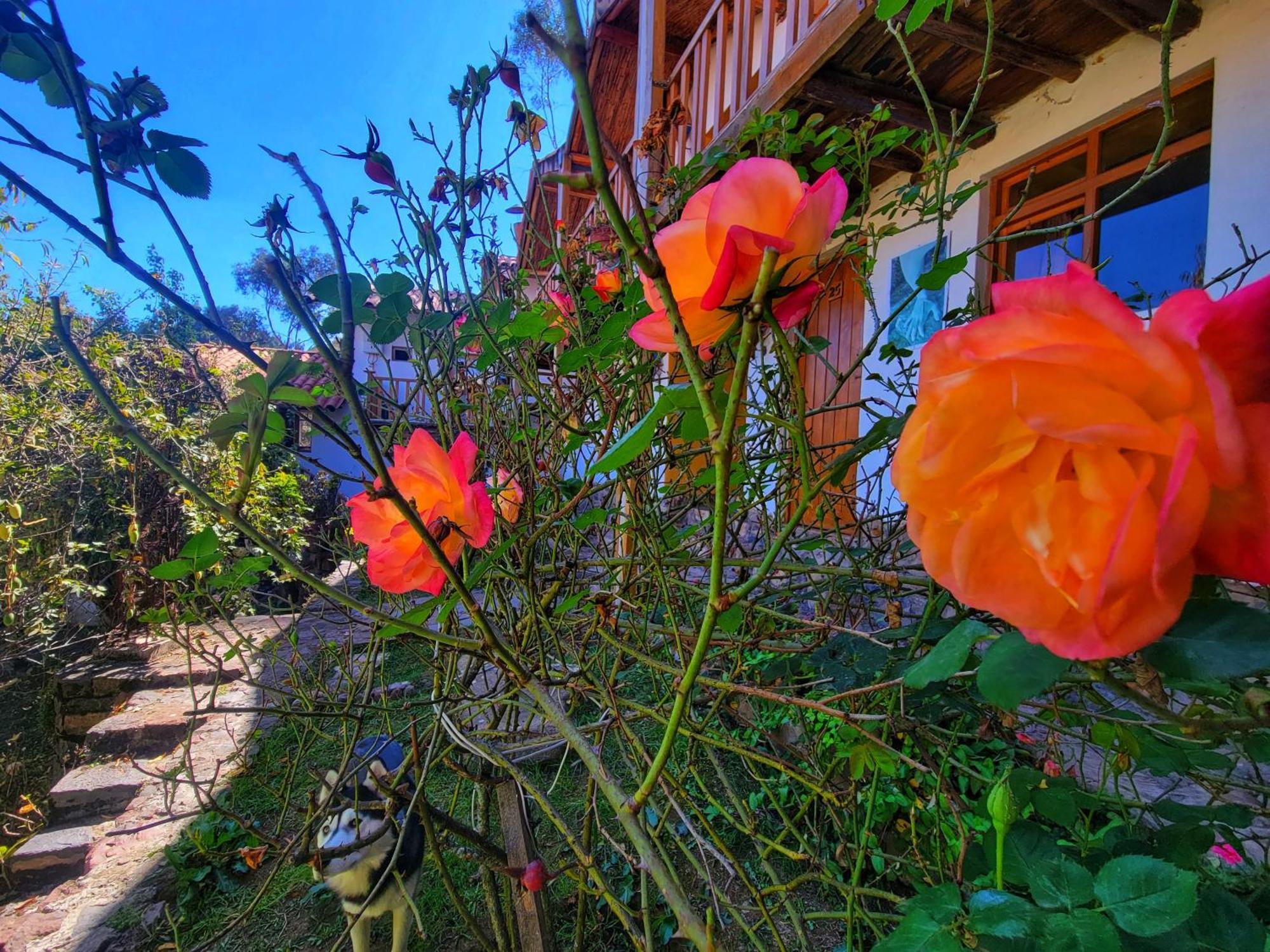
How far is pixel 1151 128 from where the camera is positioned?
276 cm

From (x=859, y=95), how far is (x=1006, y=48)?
670 millimetres

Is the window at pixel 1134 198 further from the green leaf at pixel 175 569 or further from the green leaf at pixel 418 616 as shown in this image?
the green leaf at pixel 175 569

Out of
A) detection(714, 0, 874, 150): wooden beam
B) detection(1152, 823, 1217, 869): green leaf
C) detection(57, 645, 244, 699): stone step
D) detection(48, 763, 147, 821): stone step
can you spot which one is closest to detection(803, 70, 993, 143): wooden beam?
detection(714, 0, 874, 150): wooden beam

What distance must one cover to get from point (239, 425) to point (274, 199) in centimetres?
46

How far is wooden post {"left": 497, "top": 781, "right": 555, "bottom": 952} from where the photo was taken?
1.25 metres

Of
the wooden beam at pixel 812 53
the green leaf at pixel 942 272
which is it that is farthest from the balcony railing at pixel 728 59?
the green leaf at pixel 942 272

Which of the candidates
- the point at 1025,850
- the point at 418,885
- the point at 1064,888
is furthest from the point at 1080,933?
the point at 418,885

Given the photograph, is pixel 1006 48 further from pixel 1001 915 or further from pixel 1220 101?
pixel 1001 915

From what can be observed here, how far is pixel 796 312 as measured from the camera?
16.4 inches

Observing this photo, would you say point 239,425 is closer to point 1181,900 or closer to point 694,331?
point 694,331

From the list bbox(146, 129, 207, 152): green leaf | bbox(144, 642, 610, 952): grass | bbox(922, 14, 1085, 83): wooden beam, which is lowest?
bbox(144, 642, 610, 952): grass

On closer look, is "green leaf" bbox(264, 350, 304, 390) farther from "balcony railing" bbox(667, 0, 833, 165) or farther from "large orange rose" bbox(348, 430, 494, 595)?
"balcony railing" bbox(667, 0, 833, 165)

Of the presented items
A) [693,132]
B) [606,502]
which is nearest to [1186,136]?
[693,132]

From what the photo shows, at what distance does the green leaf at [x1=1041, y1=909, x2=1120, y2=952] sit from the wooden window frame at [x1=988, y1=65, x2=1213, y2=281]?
2.73m
